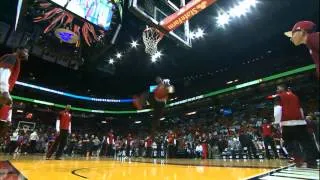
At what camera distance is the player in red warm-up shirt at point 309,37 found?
1954mm

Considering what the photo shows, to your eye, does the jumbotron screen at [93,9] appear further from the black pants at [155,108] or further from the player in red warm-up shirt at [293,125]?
the player in red warm-up shirt at [293,125]

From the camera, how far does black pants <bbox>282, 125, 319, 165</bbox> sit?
436cm

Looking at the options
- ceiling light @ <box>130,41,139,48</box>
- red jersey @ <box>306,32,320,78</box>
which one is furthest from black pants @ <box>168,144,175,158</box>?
red jersey @ <box>306,32,320,78</box>

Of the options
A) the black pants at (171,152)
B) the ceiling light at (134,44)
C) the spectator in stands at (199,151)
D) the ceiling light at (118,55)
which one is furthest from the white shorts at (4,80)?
the ceiling light at (118,55)

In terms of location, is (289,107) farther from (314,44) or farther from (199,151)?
(199,151)

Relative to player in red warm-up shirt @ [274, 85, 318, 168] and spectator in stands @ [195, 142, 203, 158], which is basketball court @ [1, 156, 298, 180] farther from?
spectator in stands @ [195, 142, 203, 158]

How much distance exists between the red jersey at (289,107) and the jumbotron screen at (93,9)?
6.81 meters

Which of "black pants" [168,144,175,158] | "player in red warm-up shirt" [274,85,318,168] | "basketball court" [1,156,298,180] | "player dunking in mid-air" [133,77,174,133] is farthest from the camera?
"black pants" [168,144,175,158]

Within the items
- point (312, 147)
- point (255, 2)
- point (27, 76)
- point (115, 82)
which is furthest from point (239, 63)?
point (27, 76)

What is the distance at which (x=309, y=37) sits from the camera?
6.62ft

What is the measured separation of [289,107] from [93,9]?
713 centimetres

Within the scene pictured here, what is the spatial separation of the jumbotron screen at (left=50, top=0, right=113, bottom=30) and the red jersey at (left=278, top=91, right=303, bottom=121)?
6809 mm

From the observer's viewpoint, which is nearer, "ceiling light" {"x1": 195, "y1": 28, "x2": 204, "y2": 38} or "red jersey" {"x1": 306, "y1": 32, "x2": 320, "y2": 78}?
"red jersey" {"x1": 306, "y1": 32, "x2": 320, "y2": 78}

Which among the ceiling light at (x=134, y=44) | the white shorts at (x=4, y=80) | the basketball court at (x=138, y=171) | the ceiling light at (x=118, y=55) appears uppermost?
the ceiling light at (x=118, y=55)
